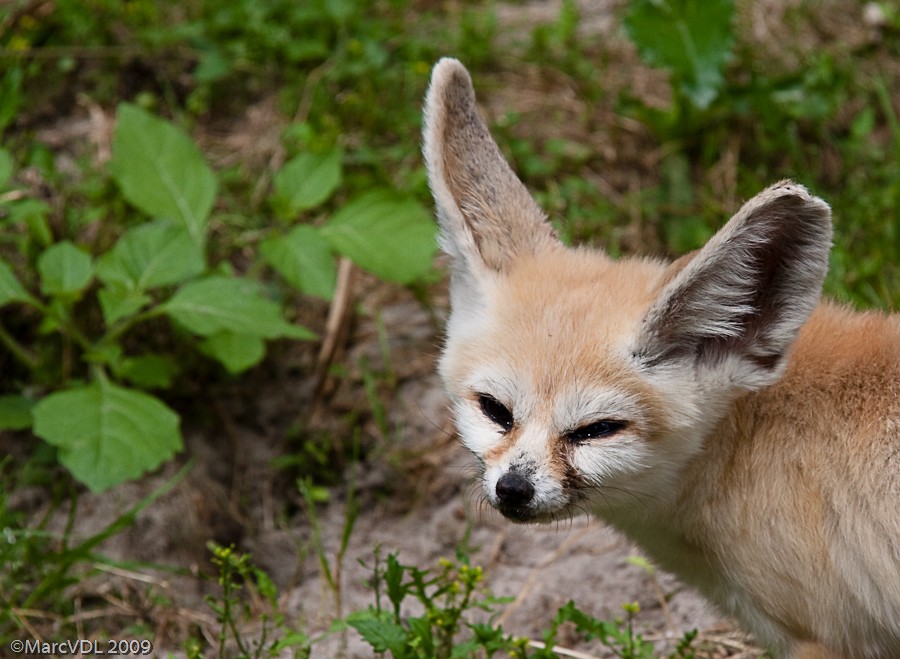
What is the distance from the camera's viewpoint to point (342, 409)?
5.03m

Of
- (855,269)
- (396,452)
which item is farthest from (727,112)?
(396,452)

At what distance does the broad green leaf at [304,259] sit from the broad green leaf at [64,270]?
0.75 metres

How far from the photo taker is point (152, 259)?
14.4ft

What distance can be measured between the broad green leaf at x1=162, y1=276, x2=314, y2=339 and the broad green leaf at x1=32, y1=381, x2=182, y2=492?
1.19 ft

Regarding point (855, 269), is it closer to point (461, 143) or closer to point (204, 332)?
point (461, 143)

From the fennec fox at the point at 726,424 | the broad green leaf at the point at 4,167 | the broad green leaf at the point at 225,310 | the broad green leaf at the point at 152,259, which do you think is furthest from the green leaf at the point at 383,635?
the broad green leaf at the point at 4,167

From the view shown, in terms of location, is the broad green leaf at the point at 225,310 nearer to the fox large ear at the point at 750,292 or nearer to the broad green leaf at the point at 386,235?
the broad green leaf at the point at 386,235

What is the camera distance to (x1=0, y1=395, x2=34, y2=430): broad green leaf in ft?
13.9

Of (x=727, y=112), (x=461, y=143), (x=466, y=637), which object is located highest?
(x=461, y=143)

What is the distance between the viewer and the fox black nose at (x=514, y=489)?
9.49ft

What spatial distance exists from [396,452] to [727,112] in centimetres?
266

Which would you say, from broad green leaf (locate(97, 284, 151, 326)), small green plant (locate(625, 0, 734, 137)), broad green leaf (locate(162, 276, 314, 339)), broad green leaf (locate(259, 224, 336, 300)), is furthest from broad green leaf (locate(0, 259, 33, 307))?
small green plant (locate(625, 0, 734, 137))

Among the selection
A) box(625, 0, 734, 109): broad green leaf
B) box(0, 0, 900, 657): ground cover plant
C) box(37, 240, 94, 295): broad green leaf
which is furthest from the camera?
box(625, 0, 734, 109): broad green leaf

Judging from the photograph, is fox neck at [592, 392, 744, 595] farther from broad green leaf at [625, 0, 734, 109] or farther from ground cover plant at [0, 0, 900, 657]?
broad green leaf at [625, 0, 734, 109]
